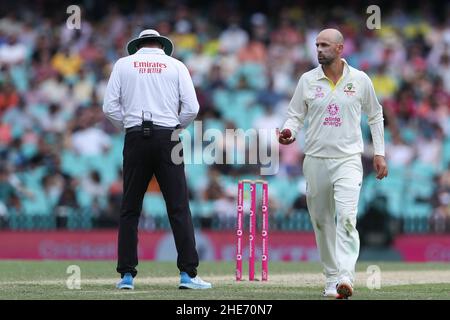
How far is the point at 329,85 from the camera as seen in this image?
10.9 m

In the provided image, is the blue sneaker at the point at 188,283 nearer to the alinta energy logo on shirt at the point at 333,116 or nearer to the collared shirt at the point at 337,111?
the collared shirt at the point at 337,111

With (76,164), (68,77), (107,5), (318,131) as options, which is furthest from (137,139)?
(107,5)

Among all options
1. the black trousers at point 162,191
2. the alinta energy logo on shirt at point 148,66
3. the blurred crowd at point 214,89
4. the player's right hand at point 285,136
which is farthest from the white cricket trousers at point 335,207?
the blurred crowd at point 214,89

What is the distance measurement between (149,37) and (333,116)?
1.91m

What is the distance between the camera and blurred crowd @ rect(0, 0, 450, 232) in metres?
21.9

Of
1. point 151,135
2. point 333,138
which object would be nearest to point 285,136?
point 333,138

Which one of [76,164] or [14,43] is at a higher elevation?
[14,43]

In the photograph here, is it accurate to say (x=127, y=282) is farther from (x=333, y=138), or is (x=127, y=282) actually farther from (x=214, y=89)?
(x=214, y=89)

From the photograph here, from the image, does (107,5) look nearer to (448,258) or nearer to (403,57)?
(403,57)

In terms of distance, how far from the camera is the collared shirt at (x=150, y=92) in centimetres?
1132

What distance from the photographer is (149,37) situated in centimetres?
1148
